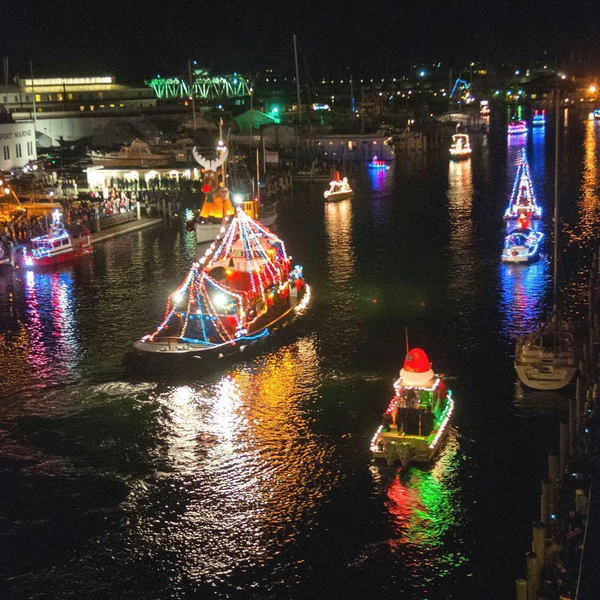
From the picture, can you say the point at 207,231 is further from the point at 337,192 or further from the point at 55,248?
the point at 337,192

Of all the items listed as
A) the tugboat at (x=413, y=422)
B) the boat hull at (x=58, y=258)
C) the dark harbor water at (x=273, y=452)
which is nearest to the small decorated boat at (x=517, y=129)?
the dark harbor water at (x=273, y=452)

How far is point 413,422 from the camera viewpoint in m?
21.6

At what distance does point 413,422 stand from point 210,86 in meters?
130

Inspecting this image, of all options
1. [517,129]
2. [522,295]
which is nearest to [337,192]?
[522,295]

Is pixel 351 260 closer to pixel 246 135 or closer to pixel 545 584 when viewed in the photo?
pixel 545 584

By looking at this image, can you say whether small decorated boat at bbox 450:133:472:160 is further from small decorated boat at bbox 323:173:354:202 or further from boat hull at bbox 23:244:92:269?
boat hull at bbox 23:244:92:269

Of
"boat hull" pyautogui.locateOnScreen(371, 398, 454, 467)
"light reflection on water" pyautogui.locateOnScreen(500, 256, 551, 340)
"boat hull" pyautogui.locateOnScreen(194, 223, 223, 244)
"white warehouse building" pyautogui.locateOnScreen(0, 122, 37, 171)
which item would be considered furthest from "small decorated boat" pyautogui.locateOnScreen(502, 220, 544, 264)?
"white warehouse building" pyautogui.locateOnScreen(0, 122, 37, 171)

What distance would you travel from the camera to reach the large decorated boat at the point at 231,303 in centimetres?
2867

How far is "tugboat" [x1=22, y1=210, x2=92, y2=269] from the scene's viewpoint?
1764 inches

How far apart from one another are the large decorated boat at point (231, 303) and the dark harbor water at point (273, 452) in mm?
987

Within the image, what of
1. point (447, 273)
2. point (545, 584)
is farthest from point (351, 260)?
point (545, 584)

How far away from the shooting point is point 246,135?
104 m

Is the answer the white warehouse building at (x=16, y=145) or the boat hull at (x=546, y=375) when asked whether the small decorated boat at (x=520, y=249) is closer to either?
the boat hull at (x=546, y=375)

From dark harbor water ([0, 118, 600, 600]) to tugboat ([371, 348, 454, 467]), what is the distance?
0.49 meters
